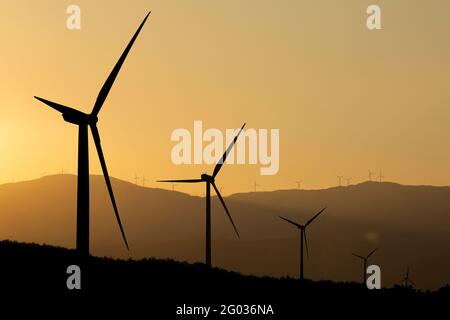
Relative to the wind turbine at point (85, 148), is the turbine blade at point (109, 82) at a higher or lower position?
higher

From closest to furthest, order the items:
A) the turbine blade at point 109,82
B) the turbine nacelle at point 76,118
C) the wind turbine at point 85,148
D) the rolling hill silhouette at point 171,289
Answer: the wind turbine at point 85,148 < the turbine nacelle at point 76,118 < the turbine blade at point 109,82 < the rolling hill silhouette at point 171,289

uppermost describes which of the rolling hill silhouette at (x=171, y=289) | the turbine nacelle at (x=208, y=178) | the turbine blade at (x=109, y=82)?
the turbine blade at (x=109, y=82)

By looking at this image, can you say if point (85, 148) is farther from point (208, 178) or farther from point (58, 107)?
point (208, 178)

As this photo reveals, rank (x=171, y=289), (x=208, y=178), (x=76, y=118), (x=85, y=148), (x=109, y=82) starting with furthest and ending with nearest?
(x=208, y=178) → (x=171, y=289) → (x=109, y=82) → (x=76, y=118) → (x=85, y=148)

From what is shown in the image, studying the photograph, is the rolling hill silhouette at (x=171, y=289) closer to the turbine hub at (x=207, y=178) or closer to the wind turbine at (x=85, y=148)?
the wind turbine at (x=85, y=148)

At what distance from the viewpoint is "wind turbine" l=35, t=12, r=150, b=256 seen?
4188 cm

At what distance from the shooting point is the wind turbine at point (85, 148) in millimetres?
41875

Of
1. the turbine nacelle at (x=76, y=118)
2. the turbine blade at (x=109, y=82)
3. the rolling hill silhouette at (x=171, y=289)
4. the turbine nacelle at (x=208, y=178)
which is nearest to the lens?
the turbine nacelle at (x=76, y=118)

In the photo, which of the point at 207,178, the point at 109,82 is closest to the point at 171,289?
the point at 109,82

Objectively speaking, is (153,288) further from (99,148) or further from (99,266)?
(99,148)

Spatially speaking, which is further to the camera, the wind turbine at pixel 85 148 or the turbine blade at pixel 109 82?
the turbine blade at pixel 109 82

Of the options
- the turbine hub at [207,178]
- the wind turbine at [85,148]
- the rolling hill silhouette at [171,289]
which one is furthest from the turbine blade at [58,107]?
the turbine hub at [207,178]

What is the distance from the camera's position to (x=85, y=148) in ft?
151
